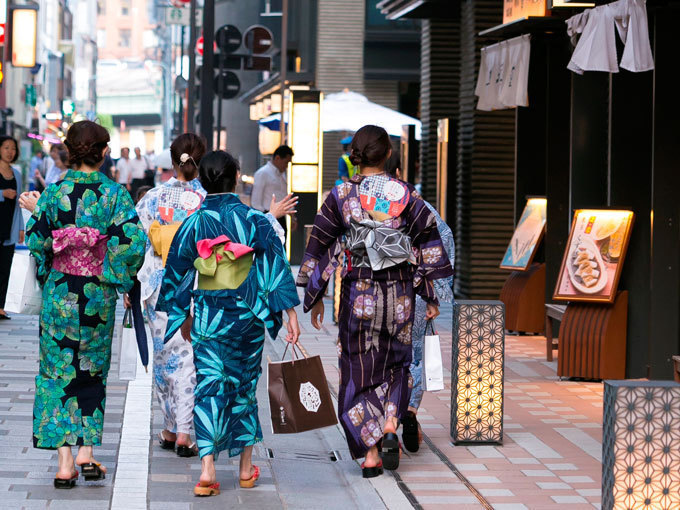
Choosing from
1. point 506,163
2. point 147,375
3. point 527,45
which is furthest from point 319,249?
point 506,163

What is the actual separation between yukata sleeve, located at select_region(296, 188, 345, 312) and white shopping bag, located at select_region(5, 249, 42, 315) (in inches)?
57.4

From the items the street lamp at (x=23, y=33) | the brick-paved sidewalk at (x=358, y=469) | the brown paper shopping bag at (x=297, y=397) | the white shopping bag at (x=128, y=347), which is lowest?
the brick-paved sidewalk at (x=358, y=469)

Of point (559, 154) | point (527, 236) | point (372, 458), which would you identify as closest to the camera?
point (372, 458)

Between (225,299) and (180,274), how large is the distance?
12.1 inches

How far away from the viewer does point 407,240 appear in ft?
22.5

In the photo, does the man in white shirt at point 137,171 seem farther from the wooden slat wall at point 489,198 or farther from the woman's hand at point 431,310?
the woman's hand at point 431,310

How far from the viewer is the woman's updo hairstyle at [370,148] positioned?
6.94 meters

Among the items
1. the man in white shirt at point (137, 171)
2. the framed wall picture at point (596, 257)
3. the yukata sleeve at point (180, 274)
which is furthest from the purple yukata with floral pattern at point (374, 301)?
the man in white shirt at point (137, 171)

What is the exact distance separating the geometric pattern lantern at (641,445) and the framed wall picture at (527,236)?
27.1ft

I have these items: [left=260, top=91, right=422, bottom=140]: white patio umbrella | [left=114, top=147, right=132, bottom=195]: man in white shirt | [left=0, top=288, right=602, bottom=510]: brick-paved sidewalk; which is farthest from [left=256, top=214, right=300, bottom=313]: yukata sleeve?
[left=114, top=147, right=132, bottom=195]: man in white shirt

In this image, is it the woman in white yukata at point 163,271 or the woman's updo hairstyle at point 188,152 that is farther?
the woman's updo hairstyle at point 188,152

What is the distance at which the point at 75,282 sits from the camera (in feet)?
20.8

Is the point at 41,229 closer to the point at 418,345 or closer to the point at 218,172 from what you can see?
the point at 218,172

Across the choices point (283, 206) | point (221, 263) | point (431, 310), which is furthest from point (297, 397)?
point (283, 206)
